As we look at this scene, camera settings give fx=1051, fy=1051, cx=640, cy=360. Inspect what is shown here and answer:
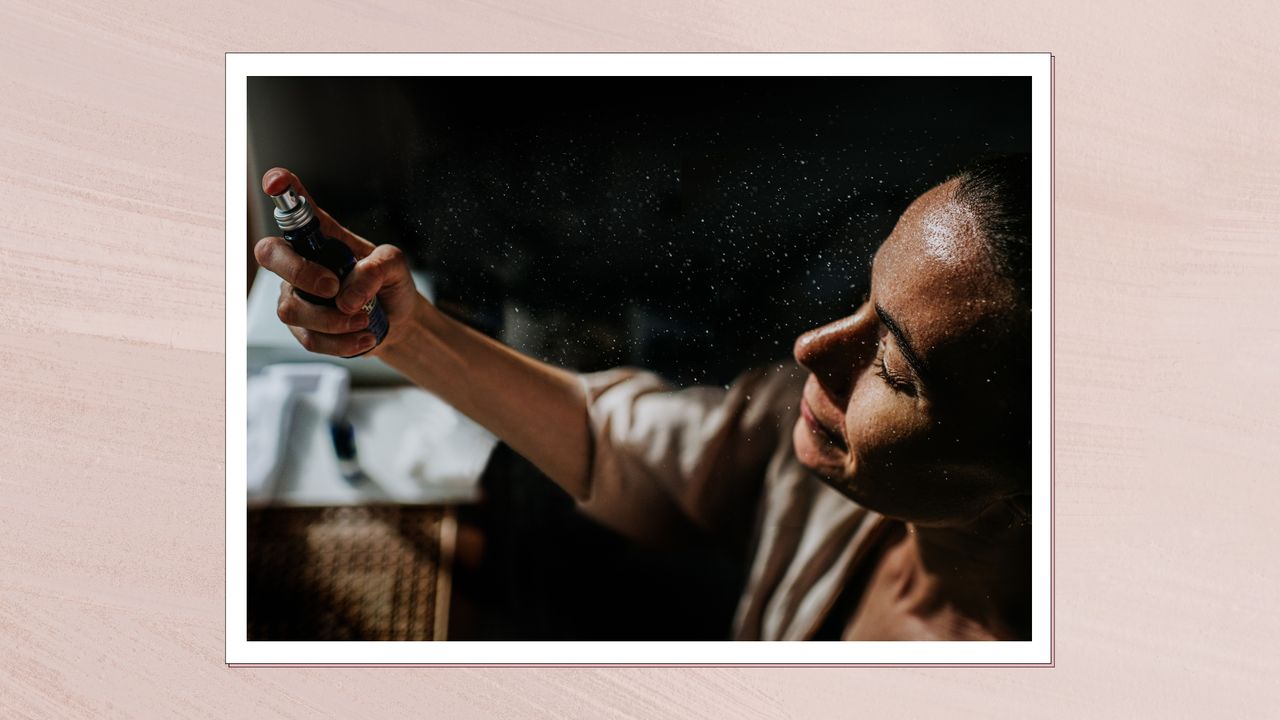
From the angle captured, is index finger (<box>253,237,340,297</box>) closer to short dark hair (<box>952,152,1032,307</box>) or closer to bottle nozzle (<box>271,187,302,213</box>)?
bottle nozzle (<box>271,187,302,213</box>)

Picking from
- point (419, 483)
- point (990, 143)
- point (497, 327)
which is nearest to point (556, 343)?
point (497, 327)

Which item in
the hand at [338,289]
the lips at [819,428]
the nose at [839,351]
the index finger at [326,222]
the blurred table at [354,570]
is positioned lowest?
the blurred table at [354,570]

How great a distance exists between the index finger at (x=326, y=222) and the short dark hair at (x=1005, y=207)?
60cm

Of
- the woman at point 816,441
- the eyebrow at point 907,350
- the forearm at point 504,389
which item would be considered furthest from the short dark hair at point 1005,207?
the forearm at point 504,389

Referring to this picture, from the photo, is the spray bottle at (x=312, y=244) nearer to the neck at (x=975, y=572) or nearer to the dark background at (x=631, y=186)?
the dark background at (x=631, y=186)

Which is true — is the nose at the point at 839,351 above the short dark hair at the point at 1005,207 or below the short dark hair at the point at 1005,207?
Answer: below

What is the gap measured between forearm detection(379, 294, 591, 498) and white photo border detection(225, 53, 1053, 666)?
0.18 m

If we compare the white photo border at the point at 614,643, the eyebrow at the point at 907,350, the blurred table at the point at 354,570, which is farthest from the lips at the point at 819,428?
the blurred table at the point at 354,570

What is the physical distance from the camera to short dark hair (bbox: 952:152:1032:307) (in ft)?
Answer: 3.37

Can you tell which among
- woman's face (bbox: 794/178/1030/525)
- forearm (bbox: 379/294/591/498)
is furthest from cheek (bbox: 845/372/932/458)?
forearm (bbox: 379/294/591/498)

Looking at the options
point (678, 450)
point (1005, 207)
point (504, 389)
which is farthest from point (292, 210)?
point (1005, 207)

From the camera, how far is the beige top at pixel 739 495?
3.55 feet

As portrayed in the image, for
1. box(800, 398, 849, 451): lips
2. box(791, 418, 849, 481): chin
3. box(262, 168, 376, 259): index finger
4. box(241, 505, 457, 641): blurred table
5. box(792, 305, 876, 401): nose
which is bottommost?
box(241, 505, 457, 641): blurred table

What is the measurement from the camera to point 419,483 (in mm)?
1092
